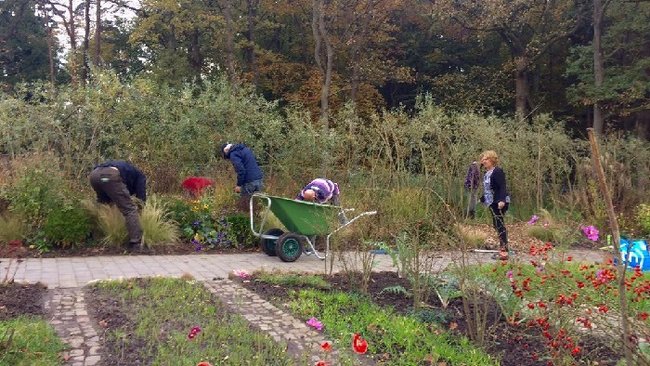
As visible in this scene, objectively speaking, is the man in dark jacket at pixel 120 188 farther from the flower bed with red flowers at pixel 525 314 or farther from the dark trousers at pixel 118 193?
the flower bed with red flowers at pixel 525 314

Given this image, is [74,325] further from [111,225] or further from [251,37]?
[251,37]

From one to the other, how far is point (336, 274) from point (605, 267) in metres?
2.96

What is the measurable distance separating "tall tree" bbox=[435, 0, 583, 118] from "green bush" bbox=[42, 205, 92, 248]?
723 inches

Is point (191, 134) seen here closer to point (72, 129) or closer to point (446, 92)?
point (72, 129)

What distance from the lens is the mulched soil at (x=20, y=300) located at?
448cm

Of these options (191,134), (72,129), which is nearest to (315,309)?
(72,129)

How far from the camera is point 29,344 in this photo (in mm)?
3660

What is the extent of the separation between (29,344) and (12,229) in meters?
4.66

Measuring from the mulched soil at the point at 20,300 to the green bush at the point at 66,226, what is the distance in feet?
8.16

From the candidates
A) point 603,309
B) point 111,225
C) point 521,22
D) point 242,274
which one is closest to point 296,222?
point 242,274

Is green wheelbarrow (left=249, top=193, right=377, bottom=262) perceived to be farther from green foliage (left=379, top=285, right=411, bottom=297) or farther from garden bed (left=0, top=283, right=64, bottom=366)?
garden bed (left=0, top=283, right=64, bottom=366)

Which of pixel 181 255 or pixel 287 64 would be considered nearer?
pixel 181 255

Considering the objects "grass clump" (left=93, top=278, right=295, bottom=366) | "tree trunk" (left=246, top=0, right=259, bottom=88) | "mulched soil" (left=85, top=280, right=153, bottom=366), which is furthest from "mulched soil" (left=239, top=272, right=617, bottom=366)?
"tree trunk" (left=246, top=0, right=259, bottom=88)

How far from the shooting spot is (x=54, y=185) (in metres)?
8.17
